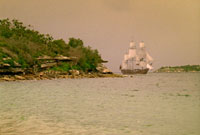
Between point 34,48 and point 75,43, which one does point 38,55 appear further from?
point 75,43

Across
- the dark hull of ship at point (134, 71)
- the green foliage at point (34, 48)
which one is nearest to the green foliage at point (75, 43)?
the green foliage at point (34, 48)

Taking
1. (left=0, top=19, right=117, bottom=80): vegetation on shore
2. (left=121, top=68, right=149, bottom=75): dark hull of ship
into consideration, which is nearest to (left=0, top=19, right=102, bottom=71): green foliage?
(left=0, top=19, right=117, bottom=80): vegetation on shore

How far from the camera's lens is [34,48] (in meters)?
97.6

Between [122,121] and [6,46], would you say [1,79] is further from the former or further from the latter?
[122,121]

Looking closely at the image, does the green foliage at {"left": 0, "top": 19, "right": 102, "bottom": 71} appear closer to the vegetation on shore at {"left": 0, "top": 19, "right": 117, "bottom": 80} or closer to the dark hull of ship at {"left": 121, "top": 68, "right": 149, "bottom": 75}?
the vegetation on shore at {"left": 0, "top": 19, "right": 117, "bottom": 80}

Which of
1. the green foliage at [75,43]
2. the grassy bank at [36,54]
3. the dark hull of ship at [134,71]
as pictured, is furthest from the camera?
the dark hull of ship at [134,71]

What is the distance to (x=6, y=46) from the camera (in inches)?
3374

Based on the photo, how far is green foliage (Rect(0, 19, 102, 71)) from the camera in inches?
3374

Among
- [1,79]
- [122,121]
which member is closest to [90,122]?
[122,121]

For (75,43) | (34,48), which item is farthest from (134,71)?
(34,48)

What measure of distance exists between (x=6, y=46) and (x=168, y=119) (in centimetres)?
8158

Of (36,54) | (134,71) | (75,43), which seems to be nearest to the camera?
(36,54)

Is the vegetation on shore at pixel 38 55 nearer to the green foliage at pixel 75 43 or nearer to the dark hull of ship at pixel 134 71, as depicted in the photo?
the green foliage at pixel 75 43

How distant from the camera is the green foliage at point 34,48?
85.7 m
